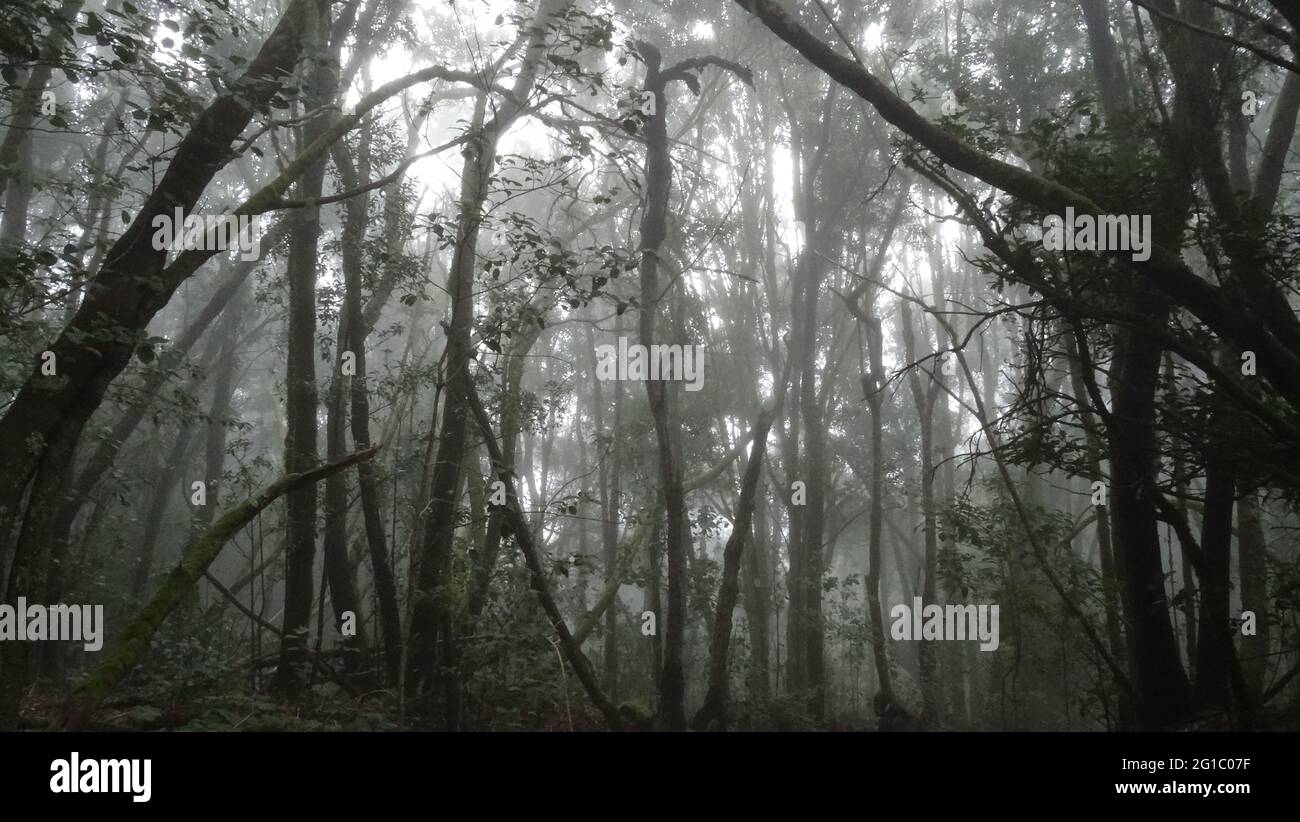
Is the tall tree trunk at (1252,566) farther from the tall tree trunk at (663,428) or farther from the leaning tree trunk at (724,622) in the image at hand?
the tall tree trunk at (663,428)

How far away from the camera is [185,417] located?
22.7ft

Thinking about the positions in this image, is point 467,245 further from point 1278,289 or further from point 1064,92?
point 1064,92

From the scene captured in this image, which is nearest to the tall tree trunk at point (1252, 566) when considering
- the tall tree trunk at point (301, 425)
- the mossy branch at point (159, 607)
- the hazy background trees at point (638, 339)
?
the hazy background trees at point (638, 339)

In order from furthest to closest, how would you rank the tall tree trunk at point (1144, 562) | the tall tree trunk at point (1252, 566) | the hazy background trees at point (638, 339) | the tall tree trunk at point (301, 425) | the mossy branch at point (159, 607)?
the tall tree trunk at point (1252, 566)
the tall tree trunk at point (301, 425)
the tall tree trunk at point (1144, 562)
the hazy background trees at point (638, 339)
the mossy branch at point (159, 607)

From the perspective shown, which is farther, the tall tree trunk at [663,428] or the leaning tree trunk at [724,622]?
the leaning tree trunk at [724,622]

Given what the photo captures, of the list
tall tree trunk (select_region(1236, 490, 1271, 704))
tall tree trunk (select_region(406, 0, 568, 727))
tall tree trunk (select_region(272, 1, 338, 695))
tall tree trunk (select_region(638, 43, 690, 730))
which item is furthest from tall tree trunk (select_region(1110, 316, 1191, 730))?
tall tree trunk (select_region(272, 1, 338, 695))

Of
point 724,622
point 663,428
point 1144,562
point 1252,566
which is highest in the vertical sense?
point 663,428

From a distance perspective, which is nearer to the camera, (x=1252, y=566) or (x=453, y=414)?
(x=453, y=414)

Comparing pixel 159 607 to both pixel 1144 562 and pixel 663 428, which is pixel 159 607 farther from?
pixel 1144 562

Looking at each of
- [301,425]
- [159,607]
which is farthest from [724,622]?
[159,607]

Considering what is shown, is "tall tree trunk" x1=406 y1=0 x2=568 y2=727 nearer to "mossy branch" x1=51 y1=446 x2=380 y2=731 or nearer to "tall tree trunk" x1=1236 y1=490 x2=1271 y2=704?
"mossy branch" x1=51 y1=446 x2=380 y2=731
